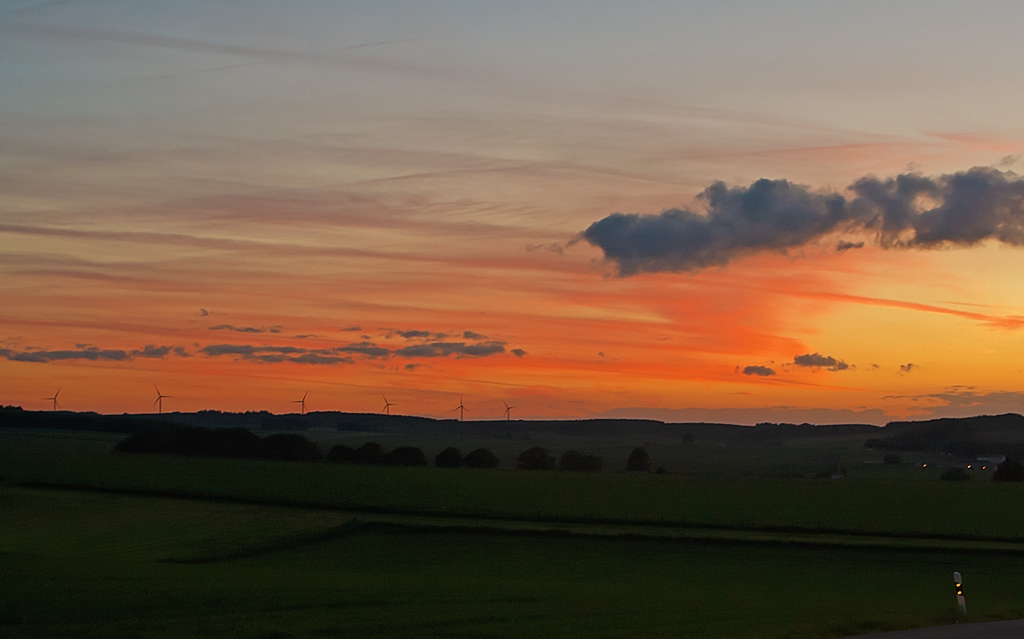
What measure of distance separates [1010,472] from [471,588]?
318 feet

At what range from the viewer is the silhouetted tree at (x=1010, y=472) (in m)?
110

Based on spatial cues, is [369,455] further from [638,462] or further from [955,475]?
[955,475]

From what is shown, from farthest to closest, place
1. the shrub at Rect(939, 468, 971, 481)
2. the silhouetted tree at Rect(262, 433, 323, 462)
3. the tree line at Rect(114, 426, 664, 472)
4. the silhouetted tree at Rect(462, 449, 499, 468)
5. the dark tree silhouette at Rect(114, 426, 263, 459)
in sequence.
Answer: the silhouetted tree at Rect(462, 449, 499, 468)
the silhouetted tree at Rect(262, 433, 323, 462)
the tree line at Rect(114, 426, 664, 472)
the dark tree silhouette at Rect(114, 426, 263, 459)
the shrub at Rect(939, 468, 971, 481)

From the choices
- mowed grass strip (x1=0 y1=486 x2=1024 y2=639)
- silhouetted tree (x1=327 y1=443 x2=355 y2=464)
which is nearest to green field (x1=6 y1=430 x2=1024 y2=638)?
mowed grass strip (x1=0 y1=486 x2=1024 y2=639)

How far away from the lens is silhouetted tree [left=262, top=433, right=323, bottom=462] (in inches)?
5143

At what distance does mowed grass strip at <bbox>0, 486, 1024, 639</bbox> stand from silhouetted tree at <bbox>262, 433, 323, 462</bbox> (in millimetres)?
67743

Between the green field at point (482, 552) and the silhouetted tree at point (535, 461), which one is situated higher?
the silhouetted tree at point (535, 461)

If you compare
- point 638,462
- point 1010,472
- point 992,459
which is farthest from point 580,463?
point 992,459

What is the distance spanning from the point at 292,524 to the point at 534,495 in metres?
26.5

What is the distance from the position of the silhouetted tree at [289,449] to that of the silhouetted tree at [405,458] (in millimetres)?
9622

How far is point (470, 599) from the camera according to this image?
1123 inches

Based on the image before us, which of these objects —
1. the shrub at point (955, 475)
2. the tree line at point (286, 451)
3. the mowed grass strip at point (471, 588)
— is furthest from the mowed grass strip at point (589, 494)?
the shrub at point (955, 475)

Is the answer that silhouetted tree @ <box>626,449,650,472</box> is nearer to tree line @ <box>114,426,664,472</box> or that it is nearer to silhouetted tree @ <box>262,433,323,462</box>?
tree line @ <box>114,426,664,472</box>

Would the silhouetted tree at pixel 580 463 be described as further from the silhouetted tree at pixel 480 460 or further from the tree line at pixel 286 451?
the silhouetted tree at pixel 480 460
